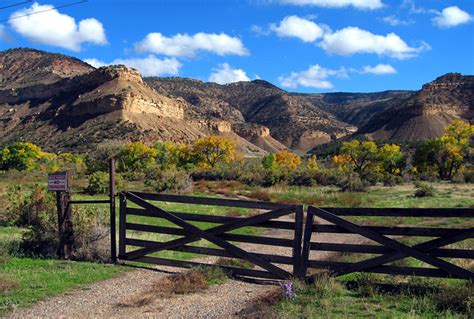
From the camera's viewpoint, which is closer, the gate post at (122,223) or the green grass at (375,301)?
the green grass at (375,301)

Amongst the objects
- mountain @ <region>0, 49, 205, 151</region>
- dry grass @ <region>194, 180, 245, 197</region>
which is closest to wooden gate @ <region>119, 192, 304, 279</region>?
dry grass @ <region>194, 180, 245, 197</region>

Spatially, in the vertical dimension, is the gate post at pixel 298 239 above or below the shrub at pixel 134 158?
below

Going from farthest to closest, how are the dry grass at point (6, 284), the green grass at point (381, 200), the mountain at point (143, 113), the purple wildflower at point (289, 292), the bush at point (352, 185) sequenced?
the mountain at point (143, 113)
the bush at point (352, 185)
the green grass at point (381, 200)
the dry grass at point (6, 284)
the purple wildflower at point (289, 292)

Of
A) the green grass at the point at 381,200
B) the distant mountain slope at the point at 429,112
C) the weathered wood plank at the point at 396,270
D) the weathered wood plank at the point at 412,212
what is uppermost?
the distant mountain slope at the point at 429,112

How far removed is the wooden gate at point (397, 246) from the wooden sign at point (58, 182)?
5380mm

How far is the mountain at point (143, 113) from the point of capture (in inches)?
4771

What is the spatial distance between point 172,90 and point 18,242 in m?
178

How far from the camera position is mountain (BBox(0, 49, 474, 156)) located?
4771 inches

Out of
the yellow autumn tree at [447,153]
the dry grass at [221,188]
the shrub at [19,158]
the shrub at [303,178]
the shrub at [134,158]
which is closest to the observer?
the dry grass at [221,188]

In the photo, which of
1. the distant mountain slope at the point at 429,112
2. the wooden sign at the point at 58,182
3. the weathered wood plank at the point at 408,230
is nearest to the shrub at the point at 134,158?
the wooden sign at the point at 58,182

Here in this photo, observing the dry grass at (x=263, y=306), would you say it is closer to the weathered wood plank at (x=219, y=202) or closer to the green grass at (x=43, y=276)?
the weathered wood plank at (x=219, y=202)

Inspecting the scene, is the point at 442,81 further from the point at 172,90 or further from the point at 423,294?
the point at 423,294

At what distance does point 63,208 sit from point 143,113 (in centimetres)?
11896

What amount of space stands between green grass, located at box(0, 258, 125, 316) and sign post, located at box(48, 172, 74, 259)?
1.42ft
